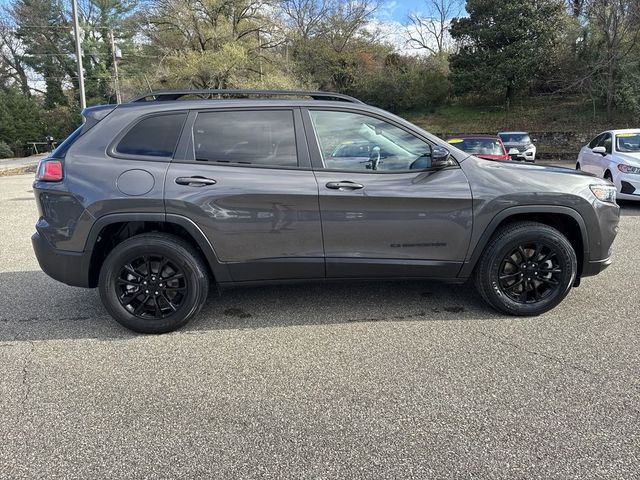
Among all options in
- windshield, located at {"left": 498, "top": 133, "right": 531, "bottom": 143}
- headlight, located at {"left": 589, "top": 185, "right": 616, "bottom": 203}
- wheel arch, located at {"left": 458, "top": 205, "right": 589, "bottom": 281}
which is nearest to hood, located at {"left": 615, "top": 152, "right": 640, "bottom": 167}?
headlight, located at {"left": 589, "top": 185, "right": 616, "bottom": 203}

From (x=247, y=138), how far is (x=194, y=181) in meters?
0.55

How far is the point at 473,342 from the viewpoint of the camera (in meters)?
3.53

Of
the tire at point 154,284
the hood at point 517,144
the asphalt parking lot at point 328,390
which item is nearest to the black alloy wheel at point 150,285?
the tire at point 154,284

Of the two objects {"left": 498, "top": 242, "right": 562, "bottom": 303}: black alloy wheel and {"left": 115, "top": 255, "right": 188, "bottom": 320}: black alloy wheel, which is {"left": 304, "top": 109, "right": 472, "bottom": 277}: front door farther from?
{"left": 115, "top": 255, "right": 188, "bottom": 320}: black alloy wheel

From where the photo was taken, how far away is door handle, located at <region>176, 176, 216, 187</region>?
3.56m

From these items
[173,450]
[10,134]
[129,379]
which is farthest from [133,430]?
[10,134]

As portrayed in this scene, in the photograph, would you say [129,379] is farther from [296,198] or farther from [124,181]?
[296,198]

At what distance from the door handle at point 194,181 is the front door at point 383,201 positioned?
830 millimetres

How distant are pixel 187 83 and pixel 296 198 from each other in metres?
25.3

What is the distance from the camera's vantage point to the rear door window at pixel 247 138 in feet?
12.1

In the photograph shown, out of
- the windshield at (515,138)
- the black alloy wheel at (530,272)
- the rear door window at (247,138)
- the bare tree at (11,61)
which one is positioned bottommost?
the black alloy wheel at (530,272)

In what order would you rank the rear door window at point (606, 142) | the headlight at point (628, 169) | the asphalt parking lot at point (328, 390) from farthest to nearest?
the rear door window at point (606, 142) < the headlight at point (628, 169) < the asphalt parking lot at point (328, 390)

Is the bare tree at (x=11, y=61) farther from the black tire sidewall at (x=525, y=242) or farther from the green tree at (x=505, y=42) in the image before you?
the black tire sidewall at (x=525, y=242)

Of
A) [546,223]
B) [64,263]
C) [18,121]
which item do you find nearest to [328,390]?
[64,263]
